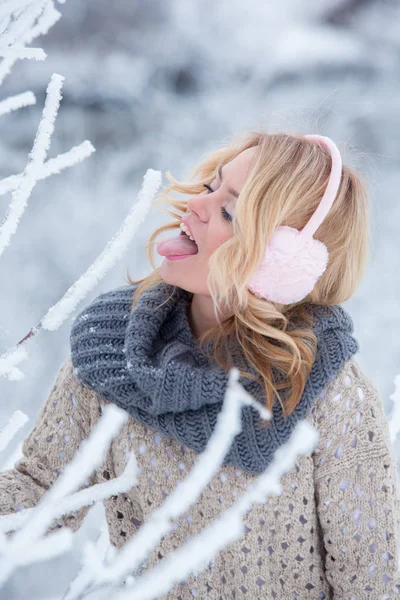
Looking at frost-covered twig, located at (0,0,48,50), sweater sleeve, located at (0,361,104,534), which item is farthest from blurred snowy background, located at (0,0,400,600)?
frost-covered twig, located at (0,0,48,50)

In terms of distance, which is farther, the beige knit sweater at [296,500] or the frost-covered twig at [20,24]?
the beige knit sweater at [296,500]

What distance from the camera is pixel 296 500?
0.81 meters

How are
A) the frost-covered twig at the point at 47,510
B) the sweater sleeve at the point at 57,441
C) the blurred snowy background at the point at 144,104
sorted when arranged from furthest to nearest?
the blurred snowy background at the point at 144,104 < the sweater sleeve at the point at 57,441 < the frost-covered twig at the point at 47,510

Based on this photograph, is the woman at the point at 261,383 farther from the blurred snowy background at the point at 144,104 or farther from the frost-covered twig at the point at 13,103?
the blurred snowy background at the point at 144,104

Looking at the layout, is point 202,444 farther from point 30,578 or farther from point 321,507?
point 30,578

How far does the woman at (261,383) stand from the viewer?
2.52 feet

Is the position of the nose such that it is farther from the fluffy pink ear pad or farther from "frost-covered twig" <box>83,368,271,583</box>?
"frost-covered twig" <box>83,368,271,583</box>

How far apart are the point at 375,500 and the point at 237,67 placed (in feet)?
2.93

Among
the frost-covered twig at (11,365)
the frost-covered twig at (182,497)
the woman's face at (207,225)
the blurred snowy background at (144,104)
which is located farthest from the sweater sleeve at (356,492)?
the blurred snowy background at (144,104)

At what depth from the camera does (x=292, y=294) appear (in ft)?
2.54

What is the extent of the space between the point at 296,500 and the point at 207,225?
39 cm

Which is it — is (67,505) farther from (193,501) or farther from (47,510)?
(193,501)

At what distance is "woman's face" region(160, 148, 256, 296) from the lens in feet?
2.58

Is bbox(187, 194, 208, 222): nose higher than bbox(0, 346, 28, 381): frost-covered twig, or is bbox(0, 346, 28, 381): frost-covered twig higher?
bbox(187, 194, 208, 222): nose
